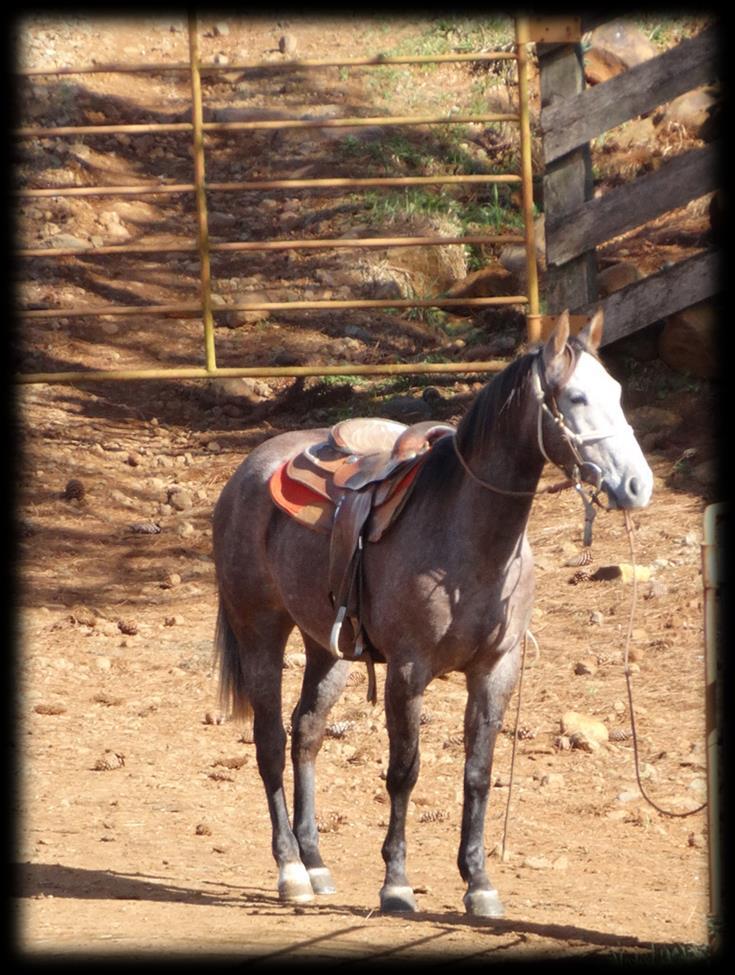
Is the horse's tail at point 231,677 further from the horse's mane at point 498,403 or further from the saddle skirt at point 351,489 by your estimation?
the horse's mane at point 498,403

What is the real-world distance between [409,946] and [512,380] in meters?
1.65

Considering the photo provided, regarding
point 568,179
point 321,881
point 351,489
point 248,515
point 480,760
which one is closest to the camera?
point 480,760

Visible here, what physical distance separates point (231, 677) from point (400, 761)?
109 cm

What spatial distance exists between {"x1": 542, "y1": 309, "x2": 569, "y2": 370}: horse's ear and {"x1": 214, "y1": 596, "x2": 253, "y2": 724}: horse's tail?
5.93 feet

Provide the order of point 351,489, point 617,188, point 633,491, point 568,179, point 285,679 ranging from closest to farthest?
point 633,491
point 351,489
point 285,679
point 617,188
point 568,179

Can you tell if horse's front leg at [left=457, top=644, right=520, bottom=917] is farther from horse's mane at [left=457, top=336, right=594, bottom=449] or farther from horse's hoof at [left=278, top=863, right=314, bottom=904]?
horse's mane at [left=457, top=336, right=594, bottom=449]

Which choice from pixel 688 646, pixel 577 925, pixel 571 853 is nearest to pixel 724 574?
pixel 577 925

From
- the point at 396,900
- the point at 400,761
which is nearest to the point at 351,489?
the point at 400,761

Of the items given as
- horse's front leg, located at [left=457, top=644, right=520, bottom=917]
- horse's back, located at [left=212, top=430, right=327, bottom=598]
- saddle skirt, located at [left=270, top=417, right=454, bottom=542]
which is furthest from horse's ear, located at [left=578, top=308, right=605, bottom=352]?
horse's back, located at [left=212, top=430, right=327, bottom=598]

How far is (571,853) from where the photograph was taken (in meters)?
5.32

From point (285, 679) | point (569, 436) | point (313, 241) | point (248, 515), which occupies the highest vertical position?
point (313, 241)

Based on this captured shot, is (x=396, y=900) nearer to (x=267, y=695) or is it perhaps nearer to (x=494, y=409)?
(x=267, y=695)

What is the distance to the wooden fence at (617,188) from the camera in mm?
8148

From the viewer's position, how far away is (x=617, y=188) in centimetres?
828
